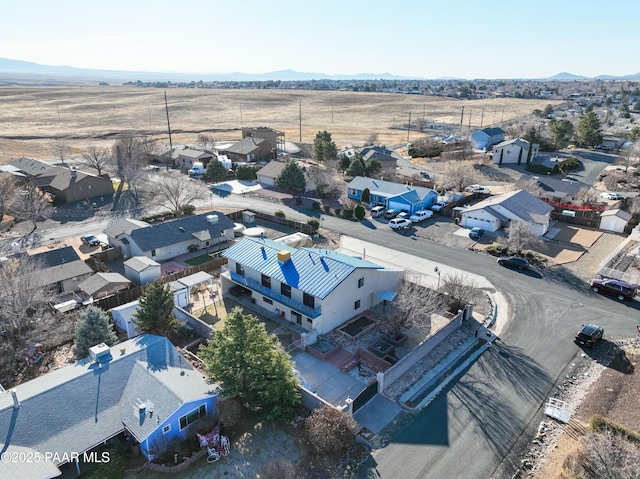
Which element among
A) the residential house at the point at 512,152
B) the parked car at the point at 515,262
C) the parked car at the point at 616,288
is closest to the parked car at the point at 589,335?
the parked car at the point at 616,288

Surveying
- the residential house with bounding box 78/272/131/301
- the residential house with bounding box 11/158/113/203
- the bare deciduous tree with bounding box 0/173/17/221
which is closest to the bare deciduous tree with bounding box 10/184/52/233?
the bare deciduous tree with bounding box 0/173/17/221

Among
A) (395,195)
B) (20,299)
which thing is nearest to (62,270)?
(20,299)

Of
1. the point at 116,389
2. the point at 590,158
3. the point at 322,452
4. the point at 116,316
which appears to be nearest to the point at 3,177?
the point at 116,316

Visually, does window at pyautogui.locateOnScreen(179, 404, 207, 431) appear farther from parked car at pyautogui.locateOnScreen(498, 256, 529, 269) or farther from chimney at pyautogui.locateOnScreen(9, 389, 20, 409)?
parked car at pyautogui.locateOnScreen(498, 256, 529, 269)

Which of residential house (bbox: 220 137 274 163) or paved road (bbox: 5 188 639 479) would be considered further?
residential house (bbox: 220 137 274 163)

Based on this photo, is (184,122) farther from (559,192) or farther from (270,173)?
(559,192)

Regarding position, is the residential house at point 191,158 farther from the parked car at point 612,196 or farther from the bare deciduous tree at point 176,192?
the parked car at point 612,196
